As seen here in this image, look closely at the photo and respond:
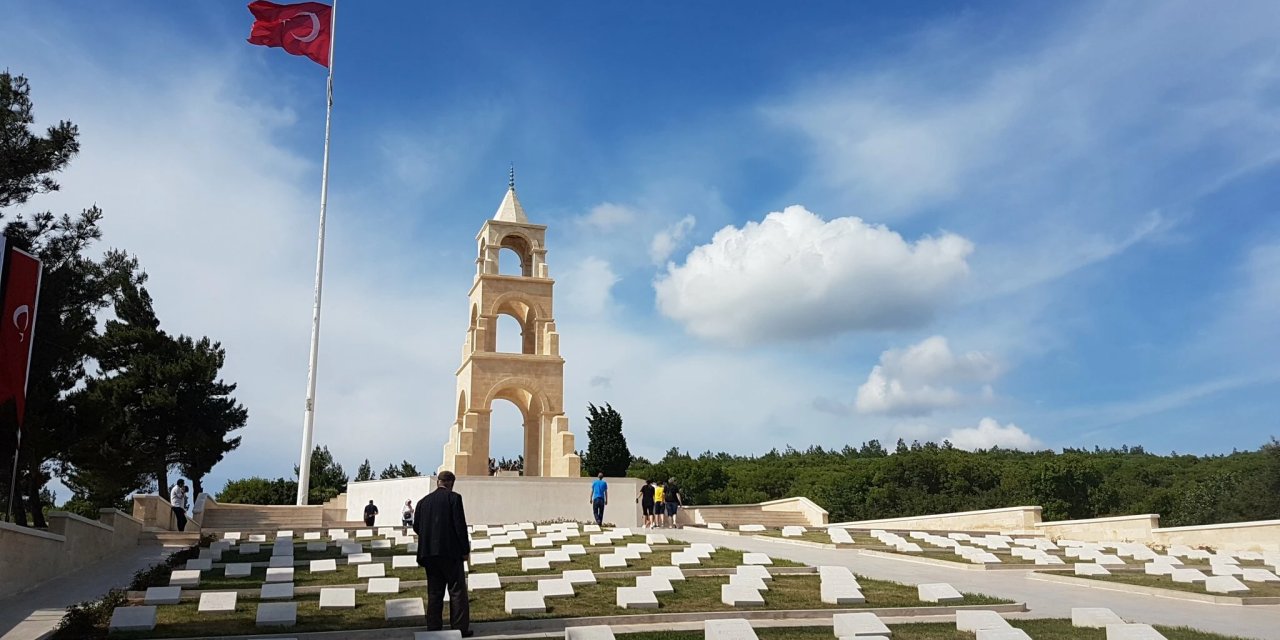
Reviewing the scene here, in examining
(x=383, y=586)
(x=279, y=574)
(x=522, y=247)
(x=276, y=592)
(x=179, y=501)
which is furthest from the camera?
(x=522, y=247)

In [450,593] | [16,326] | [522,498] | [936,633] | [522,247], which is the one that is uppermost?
[522,247]

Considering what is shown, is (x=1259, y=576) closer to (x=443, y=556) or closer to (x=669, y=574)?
(x=669, y=574)

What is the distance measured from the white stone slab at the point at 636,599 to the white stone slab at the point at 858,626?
2.23 meters

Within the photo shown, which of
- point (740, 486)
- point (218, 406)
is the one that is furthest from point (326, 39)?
point (740, 486)

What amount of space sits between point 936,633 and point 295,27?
29.7m

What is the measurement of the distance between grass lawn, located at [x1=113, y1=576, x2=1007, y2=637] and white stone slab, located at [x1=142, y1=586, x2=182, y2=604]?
0.12 meters

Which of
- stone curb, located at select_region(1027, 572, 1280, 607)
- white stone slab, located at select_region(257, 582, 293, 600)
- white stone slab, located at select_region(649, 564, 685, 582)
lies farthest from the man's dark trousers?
stone curb, located at select_region(1027, 572, 1280, 607)

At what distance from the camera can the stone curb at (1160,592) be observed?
1132 cm

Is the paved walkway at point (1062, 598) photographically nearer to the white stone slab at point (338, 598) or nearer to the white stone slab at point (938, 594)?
the white stone slab at point (938, 594)

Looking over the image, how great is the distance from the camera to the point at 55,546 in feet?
48.3

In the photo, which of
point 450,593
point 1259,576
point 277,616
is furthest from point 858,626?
point 1259,576

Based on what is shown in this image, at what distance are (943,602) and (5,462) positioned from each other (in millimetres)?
17371

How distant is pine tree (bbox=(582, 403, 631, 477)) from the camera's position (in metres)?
35.6

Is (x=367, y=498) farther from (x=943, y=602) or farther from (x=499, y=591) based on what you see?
(x=943, y=602)
